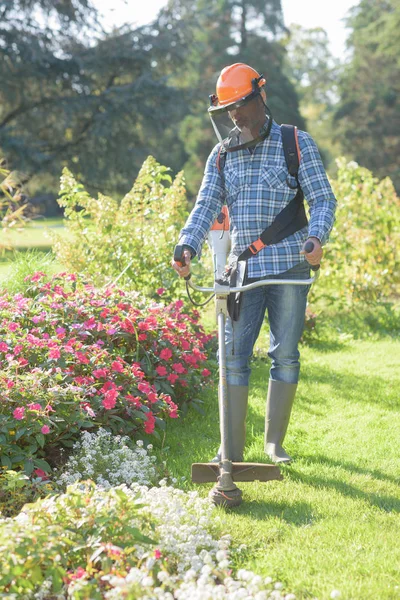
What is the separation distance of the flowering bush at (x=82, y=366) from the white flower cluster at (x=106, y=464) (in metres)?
0.10

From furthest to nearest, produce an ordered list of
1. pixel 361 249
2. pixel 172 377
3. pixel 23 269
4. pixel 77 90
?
pixel 77 90
pixel 361 249
pixel 23 269
pixel 172 377

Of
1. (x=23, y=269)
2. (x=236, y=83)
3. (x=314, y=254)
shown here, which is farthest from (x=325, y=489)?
(x=23, y=269)

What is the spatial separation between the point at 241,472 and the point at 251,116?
1.65m

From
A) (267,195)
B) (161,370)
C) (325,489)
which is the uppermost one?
(267,195)

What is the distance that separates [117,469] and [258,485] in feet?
2.23

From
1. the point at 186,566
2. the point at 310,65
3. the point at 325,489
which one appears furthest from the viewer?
the point at 310,65

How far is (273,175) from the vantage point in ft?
11.9

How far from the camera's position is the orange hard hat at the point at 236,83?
3428mm

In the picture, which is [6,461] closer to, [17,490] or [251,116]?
[17,490]

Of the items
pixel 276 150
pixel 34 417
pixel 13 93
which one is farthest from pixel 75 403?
pixel 13 93

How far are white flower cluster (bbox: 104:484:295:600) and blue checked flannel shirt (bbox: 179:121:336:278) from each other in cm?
121

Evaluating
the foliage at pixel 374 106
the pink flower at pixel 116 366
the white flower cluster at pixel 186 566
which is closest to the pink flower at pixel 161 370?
the pink flower at pixel 116 366

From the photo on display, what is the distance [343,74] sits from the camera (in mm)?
34250

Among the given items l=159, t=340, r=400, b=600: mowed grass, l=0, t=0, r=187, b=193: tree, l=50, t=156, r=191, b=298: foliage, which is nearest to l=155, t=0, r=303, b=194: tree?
l=0, t=0, r=187, b=193: tree
